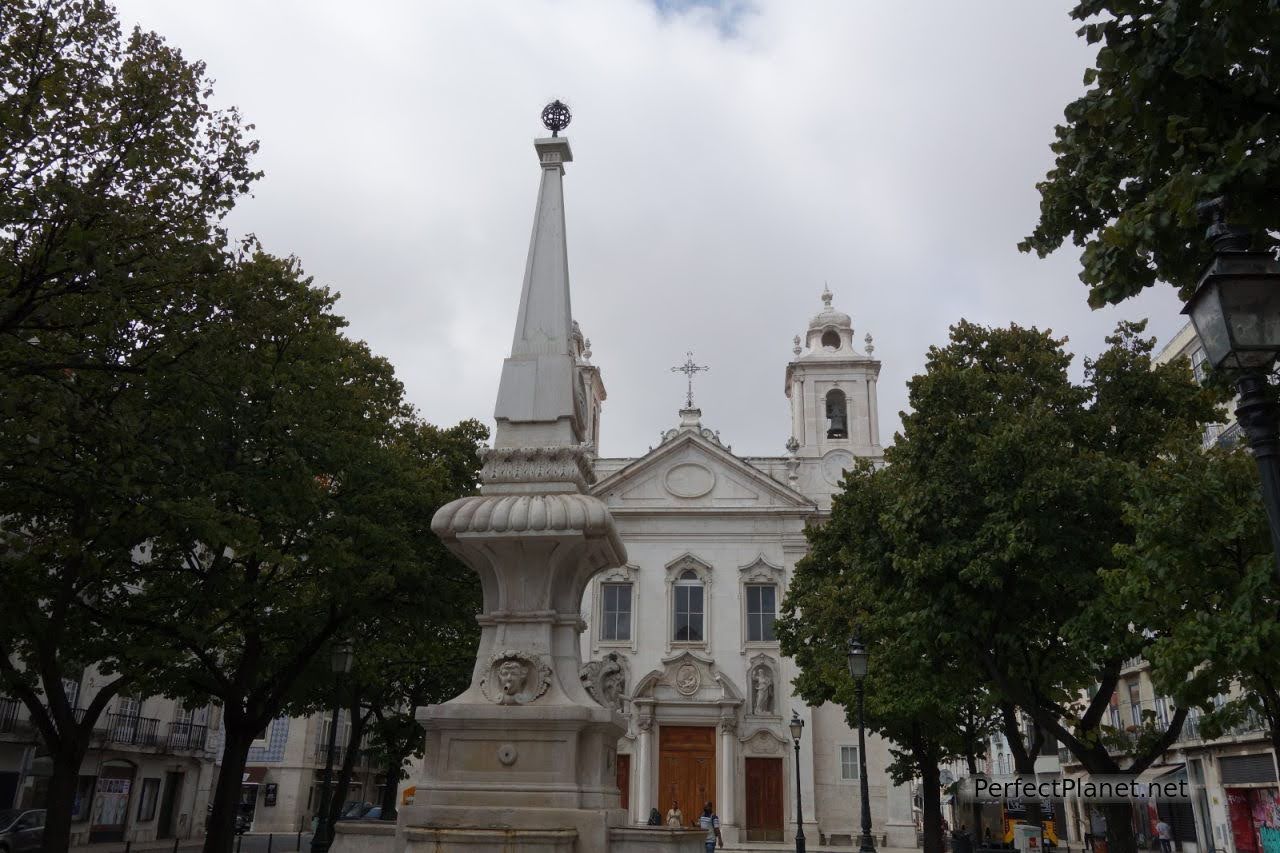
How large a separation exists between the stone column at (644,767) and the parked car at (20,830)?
1952cm

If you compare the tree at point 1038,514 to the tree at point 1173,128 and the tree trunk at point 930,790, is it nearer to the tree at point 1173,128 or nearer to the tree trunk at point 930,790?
the tree at point 1173,128

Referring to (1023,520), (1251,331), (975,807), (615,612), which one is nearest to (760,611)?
(615,612)

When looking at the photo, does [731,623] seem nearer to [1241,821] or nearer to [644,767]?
[644,767]

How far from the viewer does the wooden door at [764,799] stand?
36.8m

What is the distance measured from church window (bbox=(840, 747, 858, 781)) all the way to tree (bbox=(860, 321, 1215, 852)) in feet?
68.4

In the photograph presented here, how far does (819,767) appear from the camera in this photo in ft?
125

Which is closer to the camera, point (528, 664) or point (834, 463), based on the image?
point (528, 664)

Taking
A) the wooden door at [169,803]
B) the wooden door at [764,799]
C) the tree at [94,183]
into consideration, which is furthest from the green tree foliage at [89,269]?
the wooden door at [764,799]

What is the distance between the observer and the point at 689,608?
1609 inches

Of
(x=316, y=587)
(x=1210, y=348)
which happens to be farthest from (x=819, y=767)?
(x=1210, y=348)

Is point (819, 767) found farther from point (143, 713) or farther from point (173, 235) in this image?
point (173, 235)

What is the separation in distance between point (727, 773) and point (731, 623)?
19.4 ft

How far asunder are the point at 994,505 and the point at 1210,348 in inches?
447

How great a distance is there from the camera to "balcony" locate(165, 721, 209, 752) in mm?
36294
